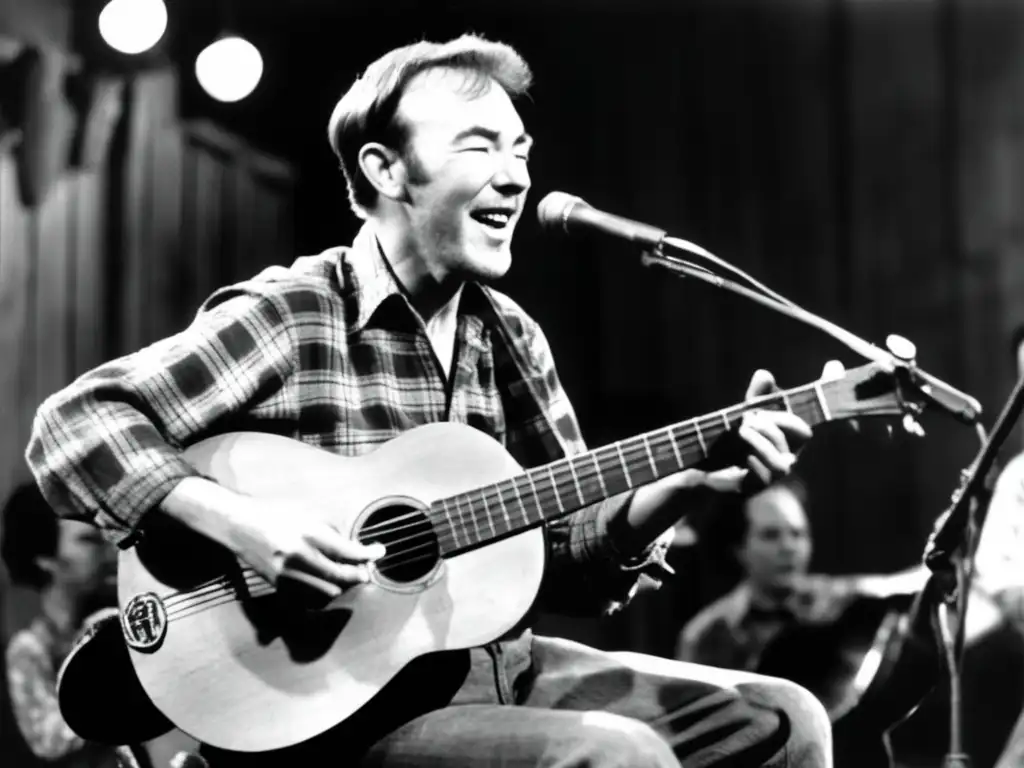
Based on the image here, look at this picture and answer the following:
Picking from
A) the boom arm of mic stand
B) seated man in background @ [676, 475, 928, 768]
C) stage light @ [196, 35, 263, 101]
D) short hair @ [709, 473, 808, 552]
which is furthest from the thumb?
short hair @ [709, 473, 808, 552]

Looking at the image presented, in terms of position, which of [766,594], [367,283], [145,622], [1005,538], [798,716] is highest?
[367,283]

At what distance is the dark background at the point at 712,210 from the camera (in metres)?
4.49

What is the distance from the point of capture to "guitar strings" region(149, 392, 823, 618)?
6.33 ft

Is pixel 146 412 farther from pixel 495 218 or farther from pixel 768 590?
pixel 768 590

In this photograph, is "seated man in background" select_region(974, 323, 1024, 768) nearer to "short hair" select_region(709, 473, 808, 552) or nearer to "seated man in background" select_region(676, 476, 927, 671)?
"seated man in background" select_region(676, 476, 927, 671)

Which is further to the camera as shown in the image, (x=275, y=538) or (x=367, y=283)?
(x=367, y=283)

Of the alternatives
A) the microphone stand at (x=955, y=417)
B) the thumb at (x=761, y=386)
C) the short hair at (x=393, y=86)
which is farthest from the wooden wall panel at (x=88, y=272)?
the thumb at (x=761, y=386)

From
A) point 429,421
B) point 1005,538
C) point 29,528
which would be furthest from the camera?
point 29,528

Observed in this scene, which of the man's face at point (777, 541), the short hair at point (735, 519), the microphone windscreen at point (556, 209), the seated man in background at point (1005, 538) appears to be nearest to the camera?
the microphone windscreen at point (556, 209)

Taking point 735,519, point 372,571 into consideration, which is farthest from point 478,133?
point 735,519

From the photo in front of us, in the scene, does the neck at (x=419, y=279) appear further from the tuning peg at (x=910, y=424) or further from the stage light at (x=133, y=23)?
the stage light at (x=133, y=23)

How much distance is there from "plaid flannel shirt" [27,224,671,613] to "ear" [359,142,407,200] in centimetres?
9

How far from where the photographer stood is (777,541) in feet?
17.0

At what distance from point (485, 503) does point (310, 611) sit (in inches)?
13.2
